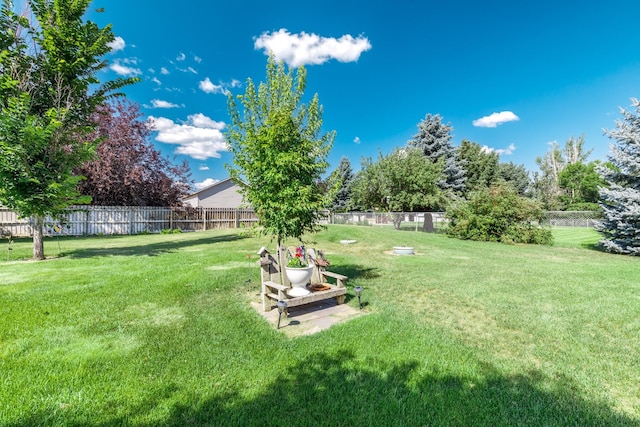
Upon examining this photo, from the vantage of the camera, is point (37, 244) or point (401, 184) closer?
point (37, 244)

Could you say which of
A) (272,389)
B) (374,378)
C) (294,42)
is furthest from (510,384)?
(294,42)

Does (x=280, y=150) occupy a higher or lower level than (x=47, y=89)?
lower

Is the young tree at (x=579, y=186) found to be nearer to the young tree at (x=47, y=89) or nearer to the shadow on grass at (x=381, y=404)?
the shadow on grass at (x=381, y=404)

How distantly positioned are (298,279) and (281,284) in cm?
56

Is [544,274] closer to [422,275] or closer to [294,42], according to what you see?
[422,275]

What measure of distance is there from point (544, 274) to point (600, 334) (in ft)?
13.5

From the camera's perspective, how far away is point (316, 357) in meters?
3.13

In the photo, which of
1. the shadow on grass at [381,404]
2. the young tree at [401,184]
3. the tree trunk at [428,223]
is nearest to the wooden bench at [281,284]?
the shadow on grass at [381,404]

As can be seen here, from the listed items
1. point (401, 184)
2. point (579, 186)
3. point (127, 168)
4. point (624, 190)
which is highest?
point (579, 186)

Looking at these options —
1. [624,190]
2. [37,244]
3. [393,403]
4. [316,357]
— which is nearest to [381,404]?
[393,403]

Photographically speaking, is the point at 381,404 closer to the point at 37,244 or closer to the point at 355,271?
the point at 355,271

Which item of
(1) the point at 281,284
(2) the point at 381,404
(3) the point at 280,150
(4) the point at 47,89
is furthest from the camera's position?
(4) the point at 47,89

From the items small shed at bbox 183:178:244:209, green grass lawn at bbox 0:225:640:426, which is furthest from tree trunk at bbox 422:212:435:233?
small shed at bbox 183:178:244:209

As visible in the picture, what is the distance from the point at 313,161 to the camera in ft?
16.8
